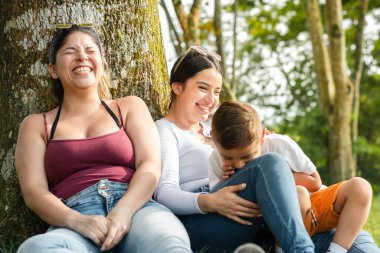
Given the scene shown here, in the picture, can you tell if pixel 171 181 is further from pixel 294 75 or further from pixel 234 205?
pixel 294 75

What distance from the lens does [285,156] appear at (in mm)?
3674

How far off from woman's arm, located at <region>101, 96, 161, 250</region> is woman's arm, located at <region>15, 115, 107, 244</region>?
0.07 meters

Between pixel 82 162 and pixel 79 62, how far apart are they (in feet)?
1.96

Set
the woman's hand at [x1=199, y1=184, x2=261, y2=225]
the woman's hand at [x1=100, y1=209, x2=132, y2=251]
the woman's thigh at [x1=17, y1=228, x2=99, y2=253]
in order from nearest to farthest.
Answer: the woman's thigh at [x1=17, y1=228, x2=99, y2=253] < the woman's hand at [x1=100, y1=209, x2=132, y2=251] < the woman's hand at [x1=199, y1=184, x2=261, y2=225]

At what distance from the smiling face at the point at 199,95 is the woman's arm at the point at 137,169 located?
0.34 metres

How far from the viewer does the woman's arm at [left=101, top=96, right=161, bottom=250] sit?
337cm

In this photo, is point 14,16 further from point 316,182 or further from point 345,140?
point 345,140

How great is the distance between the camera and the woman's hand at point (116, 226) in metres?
3.30

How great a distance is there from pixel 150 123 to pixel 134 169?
30 cm

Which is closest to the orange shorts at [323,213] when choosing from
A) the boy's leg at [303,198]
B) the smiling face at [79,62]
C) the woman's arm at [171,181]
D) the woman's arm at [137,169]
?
the boy's leg at [303,198]

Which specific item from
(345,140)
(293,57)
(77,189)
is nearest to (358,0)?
(345,140)

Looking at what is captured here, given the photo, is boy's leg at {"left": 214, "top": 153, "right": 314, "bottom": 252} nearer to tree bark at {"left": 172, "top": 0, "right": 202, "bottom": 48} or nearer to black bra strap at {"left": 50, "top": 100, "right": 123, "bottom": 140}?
black bra strap at {"left": 50, "top": 100, "right": 123, "bottom": 140}

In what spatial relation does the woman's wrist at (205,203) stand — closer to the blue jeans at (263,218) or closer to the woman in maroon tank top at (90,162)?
the blue jeans at (263,218)

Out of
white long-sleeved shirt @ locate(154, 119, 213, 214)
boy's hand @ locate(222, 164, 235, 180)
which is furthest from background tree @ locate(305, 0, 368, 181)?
boy's hand @ locate(222, 164, 235, 180)
